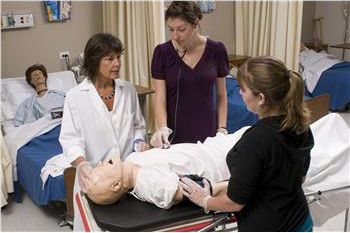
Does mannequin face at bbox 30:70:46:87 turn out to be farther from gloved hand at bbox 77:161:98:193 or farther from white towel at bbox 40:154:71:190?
gloved hand at bbox 77:161:98:193

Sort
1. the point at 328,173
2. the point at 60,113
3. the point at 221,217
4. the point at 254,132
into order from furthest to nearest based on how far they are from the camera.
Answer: the point at 60,113, the point at 328,173, the point at 221,217, the point at 254,132

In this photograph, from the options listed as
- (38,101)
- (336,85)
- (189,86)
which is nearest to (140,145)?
(189,86)

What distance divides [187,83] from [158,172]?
1.74 feet

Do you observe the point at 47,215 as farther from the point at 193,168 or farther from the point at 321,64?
the point at 321,64

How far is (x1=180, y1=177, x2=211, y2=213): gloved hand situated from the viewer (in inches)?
55.4

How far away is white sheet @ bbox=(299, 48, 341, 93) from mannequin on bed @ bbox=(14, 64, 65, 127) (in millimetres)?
2984

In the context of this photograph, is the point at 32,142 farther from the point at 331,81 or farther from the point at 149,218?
the point at 331,81

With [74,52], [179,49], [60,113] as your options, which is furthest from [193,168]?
[74,52]

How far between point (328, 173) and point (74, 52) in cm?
268

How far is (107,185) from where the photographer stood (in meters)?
1.49

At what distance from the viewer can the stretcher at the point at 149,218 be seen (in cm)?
138

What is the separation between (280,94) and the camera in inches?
46.7

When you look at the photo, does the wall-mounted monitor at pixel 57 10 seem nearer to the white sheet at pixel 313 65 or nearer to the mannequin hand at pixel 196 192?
the mannequin hand at pixel 196 192

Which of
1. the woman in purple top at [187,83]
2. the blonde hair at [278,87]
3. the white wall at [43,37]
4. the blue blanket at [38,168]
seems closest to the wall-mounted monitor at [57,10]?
the white wall at [43,37]
